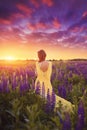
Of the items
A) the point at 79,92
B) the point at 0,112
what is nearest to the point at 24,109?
the point at 0,112

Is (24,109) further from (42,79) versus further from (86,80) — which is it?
(86,80)

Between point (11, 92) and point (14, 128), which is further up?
point (11, 92)

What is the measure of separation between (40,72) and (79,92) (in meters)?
1.68

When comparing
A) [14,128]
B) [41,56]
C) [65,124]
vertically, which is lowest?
[14,128]

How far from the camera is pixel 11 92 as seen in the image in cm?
733

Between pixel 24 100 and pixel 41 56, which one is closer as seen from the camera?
pixel 24 100

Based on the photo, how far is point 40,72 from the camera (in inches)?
330

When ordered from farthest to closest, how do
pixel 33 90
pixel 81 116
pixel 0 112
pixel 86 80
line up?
1. pixel 86 80
2. pixel 33 90
3. pixel 0 112
4. pixel 81 116

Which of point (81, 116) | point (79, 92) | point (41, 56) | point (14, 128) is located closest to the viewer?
point (81, 116)

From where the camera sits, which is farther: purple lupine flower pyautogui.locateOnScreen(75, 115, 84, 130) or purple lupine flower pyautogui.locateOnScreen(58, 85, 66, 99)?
purple lupine flower pyautogui.locateOnScreen(58, 85, 66, 99)

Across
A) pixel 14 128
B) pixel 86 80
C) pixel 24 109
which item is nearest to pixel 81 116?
pixel 14 128

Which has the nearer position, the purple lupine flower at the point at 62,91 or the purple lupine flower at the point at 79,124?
the purple lupine flower at the point at 79,124

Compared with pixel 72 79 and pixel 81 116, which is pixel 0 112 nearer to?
pixel 81 116

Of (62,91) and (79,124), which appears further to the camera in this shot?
(62,91)
